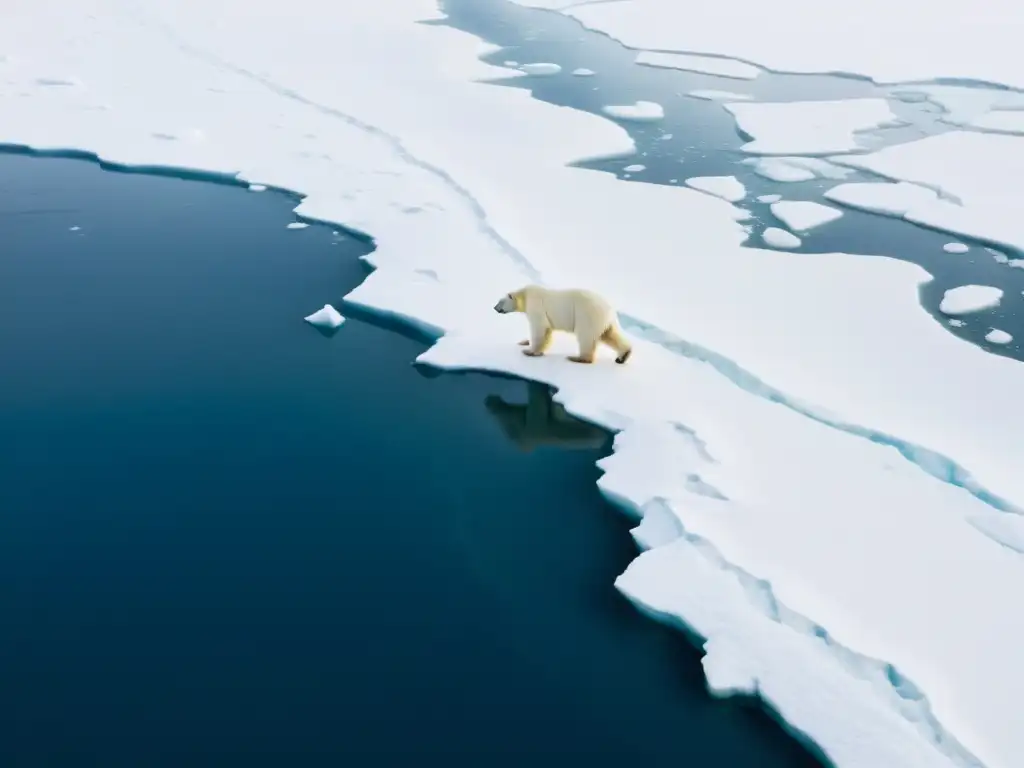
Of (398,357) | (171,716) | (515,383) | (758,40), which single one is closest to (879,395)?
(515,383)

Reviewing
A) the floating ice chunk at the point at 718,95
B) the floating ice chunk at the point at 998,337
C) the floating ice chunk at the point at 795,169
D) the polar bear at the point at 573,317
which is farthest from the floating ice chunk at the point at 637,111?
the polar bear at the point at 573,317

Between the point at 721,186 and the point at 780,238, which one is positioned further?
the point at 721,186

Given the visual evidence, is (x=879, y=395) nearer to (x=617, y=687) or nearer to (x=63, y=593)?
(x=617, y=687)

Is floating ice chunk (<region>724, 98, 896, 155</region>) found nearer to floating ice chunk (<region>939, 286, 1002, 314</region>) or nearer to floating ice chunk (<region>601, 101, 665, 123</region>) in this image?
floating ice chunk (<region>601, 101, 665, 123</region>)

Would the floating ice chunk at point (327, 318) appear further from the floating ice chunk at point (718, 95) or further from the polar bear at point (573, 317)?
the floating ice chunk at point (718, 95)

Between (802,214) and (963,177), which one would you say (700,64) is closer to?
(963,177)

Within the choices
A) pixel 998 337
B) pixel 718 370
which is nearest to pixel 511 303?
pixel 718 370

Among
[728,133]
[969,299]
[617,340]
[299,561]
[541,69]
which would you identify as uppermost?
[617,340]
